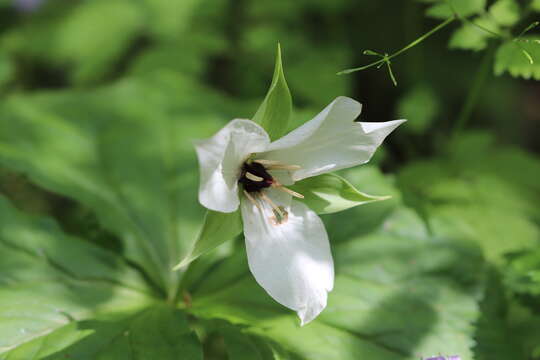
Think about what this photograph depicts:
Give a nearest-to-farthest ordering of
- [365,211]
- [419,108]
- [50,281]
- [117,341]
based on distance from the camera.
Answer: [117,341] < [50,281] < [365,211] < [419,108]


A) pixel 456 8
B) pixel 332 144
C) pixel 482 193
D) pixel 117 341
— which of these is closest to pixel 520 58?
pixel 456 8

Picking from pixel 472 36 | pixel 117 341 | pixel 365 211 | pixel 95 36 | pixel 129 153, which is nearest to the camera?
pixel 117 341

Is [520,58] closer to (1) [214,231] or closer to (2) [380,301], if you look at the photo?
(2) [380,301]

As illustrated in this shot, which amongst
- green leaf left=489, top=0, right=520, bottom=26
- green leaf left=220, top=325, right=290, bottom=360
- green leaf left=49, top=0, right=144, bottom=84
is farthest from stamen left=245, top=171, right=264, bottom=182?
green leaf left=49, top=0, right=144, bottom=84

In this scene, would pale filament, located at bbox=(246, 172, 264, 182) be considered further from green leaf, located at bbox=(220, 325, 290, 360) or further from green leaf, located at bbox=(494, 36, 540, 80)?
green leaf, located at bbox=(494, 36, 540, 80)

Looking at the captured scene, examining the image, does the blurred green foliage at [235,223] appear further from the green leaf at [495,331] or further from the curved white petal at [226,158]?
the curved white petal at [226,158]

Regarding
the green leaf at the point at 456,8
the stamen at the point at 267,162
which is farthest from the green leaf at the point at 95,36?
the stamen at the point at 267,162

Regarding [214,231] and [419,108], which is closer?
[214,231]

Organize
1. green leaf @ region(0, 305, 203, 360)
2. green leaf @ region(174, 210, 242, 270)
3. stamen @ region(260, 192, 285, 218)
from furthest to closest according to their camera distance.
A: green leaf @ region(0, 305, 203, 360), stamen @ region(260, 192, 285, 218), green leaf @ region(174, 210, 242, 270)
